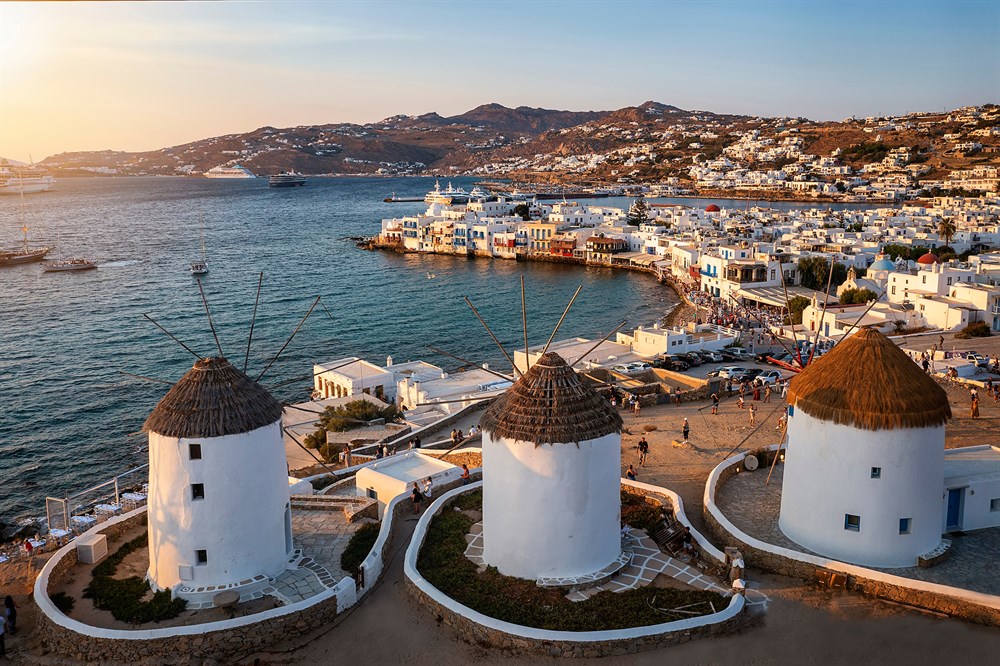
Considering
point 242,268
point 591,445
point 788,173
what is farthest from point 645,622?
point 788,173

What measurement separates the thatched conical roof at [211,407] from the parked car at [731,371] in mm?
19519

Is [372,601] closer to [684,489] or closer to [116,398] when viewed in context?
[684,489]

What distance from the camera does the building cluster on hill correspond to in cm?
4078

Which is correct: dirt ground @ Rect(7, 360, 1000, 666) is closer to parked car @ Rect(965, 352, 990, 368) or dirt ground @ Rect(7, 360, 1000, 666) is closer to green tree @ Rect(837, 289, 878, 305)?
parked car @ Rect(965, 352, 990, 368)

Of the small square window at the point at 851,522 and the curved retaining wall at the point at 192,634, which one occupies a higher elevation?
the small square window at the point at 851,522

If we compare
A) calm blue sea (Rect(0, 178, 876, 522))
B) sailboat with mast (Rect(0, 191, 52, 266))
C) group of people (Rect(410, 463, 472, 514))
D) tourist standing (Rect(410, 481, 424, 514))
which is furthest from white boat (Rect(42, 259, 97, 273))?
tourist standing (Rect(410, 481, 424, 514))

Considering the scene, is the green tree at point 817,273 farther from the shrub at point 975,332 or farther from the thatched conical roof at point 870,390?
the thatched conical roof at point 870,390

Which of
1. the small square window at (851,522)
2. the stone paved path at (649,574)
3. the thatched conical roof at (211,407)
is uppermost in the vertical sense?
the thatched conical roof at (211,407)

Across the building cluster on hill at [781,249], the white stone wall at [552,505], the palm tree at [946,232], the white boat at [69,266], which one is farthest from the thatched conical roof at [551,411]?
the white boat at [69,266]

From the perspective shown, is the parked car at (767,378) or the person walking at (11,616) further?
the parked car at (767,378)

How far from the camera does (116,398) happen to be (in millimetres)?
37906

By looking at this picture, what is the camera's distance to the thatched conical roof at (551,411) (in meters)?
13.6

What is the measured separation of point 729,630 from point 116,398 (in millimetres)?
33246

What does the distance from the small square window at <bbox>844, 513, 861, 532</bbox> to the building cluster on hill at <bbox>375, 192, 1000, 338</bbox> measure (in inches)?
386
